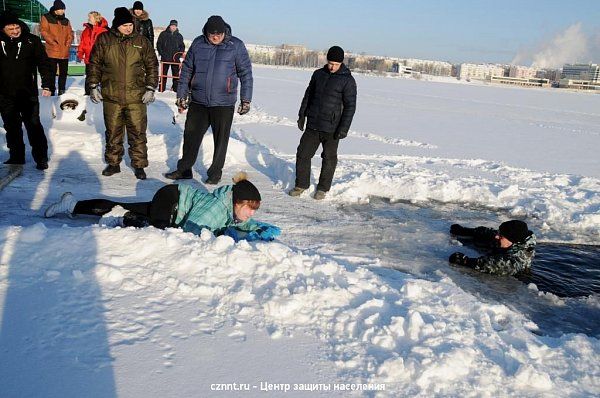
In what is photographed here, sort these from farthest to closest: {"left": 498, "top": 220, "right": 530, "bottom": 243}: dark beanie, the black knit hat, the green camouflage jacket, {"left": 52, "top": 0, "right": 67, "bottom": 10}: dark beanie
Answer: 1. {"left": 52, "top": 0, "right": 67, "bottom": 10}: dark beanie
2. the black knit hat
3. {"left": 498, "top": 220, "right": 530, "bottom": 243}: dark beanie
4. the green camouflage jacket

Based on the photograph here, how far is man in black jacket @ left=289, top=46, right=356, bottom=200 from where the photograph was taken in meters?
5.70

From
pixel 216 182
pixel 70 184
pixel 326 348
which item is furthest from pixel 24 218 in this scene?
pixel 326 348

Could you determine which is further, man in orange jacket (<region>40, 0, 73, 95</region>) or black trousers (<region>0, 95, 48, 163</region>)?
man in orange jacket (<region>40, 0, 73, 95</region>)

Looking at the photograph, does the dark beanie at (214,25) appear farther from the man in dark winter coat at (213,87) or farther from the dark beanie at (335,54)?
the dark beanie at (335,54)

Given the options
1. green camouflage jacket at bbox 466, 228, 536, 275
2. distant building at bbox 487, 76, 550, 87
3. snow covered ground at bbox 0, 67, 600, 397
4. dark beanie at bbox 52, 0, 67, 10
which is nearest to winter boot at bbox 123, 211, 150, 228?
snow covered ground at bbox 0, 67, 600, 397

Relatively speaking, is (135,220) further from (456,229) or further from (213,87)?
(456,229)

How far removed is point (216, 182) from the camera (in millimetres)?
6105

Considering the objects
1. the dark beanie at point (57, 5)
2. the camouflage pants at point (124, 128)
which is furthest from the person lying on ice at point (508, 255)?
the dark beanie at point (57, 5)

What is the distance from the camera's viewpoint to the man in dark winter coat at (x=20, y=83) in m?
5.35

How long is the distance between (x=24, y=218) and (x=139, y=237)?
1.68 m

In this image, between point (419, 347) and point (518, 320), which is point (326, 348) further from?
point (518, 320)

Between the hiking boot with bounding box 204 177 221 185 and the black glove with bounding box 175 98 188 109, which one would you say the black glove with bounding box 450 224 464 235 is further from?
the black glove with bounding box 175 98 188 109

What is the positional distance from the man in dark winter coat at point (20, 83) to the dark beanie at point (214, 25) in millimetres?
1995

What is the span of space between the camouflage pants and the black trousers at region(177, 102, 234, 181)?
1.71ft
